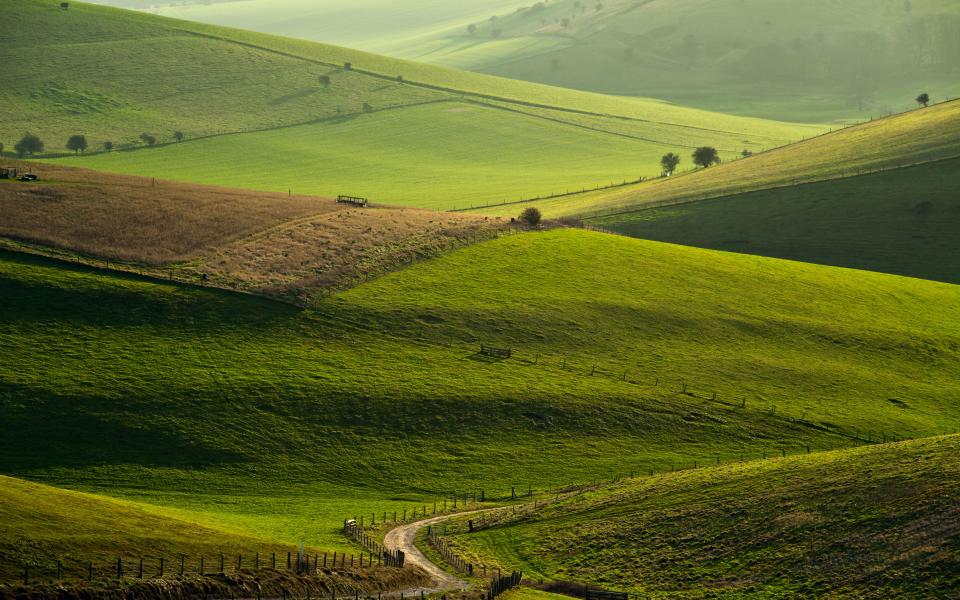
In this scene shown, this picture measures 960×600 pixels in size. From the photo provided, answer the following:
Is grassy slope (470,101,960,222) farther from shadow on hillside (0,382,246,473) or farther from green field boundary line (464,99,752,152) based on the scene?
shadow on hillside (0,382,246,473)

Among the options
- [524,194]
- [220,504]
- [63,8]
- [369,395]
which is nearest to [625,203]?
[524,194]

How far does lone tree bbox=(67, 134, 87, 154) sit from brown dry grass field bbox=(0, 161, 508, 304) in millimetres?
51410

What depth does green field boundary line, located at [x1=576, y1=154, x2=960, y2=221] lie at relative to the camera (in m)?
120

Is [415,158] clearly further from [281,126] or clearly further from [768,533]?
[768,533]

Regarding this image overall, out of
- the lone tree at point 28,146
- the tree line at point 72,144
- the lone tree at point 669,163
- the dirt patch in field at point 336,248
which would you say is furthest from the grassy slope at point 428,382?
the tree line at point 72,144

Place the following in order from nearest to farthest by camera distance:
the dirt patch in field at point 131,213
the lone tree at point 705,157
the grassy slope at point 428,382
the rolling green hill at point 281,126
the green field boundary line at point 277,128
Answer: the grassy slope at point 428,382, the dirt patch in field at point 131,213, the green field boundary line at point 277,128, the rolling green hill at point 281,126, the lone tree at point 705,157

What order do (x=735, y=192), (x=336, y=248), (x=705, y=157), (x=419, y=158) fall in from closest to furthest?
1. (x=336, y=248)
2. (x=735, y=192)
3. (x=705, y=157)
4. (x=419, y=158)

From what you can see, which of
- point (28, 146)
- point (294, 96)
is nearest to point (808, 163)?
point (294, 96)

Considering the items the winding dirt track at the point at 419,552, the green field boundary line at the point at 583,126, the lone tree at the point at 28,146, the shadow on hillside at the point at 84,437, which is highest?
the green field boundary line at the point at 583,126

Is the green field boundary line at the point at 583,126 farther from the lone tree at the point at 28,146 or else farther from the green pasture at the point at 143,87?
the lone tree at the point at 28,146

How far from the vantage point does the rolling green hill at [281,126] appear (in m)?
155

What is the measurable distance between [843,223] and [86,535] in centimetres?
8739

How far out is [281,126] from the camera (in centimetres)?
17788

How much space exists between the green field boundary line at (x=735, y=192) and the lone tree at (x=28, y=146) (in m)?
69.6
